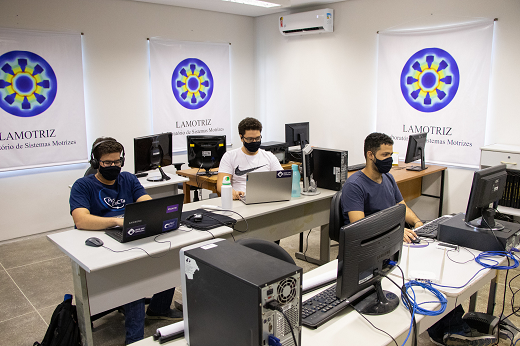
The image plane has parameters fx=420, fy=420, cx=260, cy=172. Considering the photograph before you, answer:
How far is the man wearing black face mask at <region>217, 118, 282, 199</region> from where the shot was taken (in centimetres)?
355

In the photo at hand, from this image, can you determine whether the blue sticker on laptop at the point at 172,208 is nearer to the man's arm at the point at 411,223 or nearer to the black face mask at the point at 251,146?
the black face mask at the point at 251,146

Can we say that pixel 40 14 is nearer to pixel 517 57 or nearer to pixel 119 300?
pixel 119 300

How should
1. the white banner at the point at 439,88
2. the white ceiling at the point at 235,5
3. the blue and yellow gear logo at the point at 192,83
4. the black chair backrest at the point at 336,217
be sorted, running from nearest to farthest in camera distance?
A: the black chair backrest at the point at 336,217 < the white banner at the point at 439,88 < the white ceiling at the point at 235,5 < the blue and yellow gear logo at the point at 192,83

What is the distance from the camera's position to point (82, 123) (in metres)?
5.02

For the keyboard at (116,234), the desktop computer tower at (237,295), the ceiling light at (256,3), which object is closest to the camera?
the desktop computer tower at (237,295)

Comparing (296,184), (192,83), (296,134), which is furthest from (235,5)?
(296,184)

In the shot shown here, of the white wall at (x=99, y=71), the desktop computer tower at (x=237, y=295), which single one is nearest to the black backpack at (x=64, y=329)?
the desktop computer tower at (x=237, y=295)

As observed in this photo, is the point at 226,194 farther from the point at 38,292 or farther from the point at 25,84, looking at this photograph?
the point at 25,84

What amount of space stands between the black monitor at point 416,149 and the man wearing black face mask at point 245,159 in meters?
1.76

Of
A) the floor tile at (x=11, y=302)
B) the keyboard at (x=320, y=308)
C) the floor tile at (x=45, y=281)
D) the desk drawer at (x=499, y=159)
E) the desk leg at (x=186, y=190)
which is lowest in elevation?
the floor tile at (x=11, y=302)

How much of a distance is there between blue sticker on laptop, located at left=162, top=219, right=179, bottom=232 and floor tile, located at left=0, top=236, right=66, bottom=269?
195cm

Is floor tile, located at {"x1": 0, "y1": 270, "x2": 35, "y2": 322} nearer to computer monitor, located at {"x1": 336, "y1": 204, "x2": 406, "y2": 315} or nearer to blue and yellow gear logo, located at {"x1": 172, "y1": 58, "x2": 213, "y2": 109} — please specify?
computer monitor, located at {"x1": 336, "y1": 204, "x2": 406, "y2": 315}

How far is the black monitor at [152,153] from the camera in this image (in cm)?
397

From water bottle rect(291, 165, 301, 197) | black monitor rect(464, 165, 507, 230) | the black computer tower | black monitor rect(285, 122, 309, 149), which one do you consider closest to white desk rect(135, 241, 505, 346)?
black monitor rect(464, 165, 507, 230)
